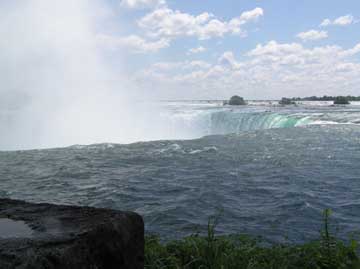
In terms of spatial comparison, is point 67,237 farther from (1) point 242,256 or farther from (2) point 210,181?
(2) point 210,181

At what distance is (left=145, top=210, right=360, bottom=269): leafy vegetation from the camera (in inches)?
147

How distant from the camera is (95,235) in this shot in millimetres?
2252

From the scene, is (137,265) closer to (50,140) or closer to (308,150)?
(308,150)

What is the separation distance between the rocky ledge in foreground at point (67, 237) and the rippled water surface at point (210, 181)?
13.4 feet

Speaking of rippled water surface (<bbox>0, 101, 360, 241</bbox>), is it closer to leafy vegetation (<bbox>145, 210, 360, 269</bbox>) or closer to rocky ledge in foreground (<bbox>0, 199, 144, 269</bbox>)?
leafy vegetation (<bbox>145, 210, 360, 269</bbox>)

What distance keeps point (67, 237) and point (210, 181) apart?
8709mm

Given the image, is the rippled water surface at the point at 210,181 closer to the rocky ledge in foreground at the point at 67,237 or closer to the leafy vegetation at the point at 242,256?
the leafy vegetation at the point at 242,256

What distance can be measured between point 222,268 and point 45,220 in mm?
1673

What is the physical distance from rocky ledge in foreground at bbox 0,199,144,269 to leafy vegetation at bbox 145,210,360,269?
1.09 meters

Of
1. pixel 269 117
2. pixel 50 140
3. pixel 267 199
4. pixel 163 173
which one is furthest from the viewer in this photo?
pixel 269 117

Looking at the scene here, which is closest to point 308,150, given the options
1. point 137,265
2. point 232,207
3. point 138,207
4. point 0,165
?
point 232,207

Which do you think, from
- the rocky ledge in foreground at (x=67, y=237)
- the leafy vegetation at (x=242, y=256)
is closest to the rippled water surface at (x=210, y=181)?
the leafy vegetation at (x=242, y=256)

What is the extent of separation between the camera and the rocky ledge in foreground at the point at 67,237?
1.93 metres

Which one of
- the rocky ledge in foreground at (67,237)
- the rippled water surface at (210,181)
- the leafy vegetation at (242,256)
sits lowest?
the rippled water surface at (210,181)
